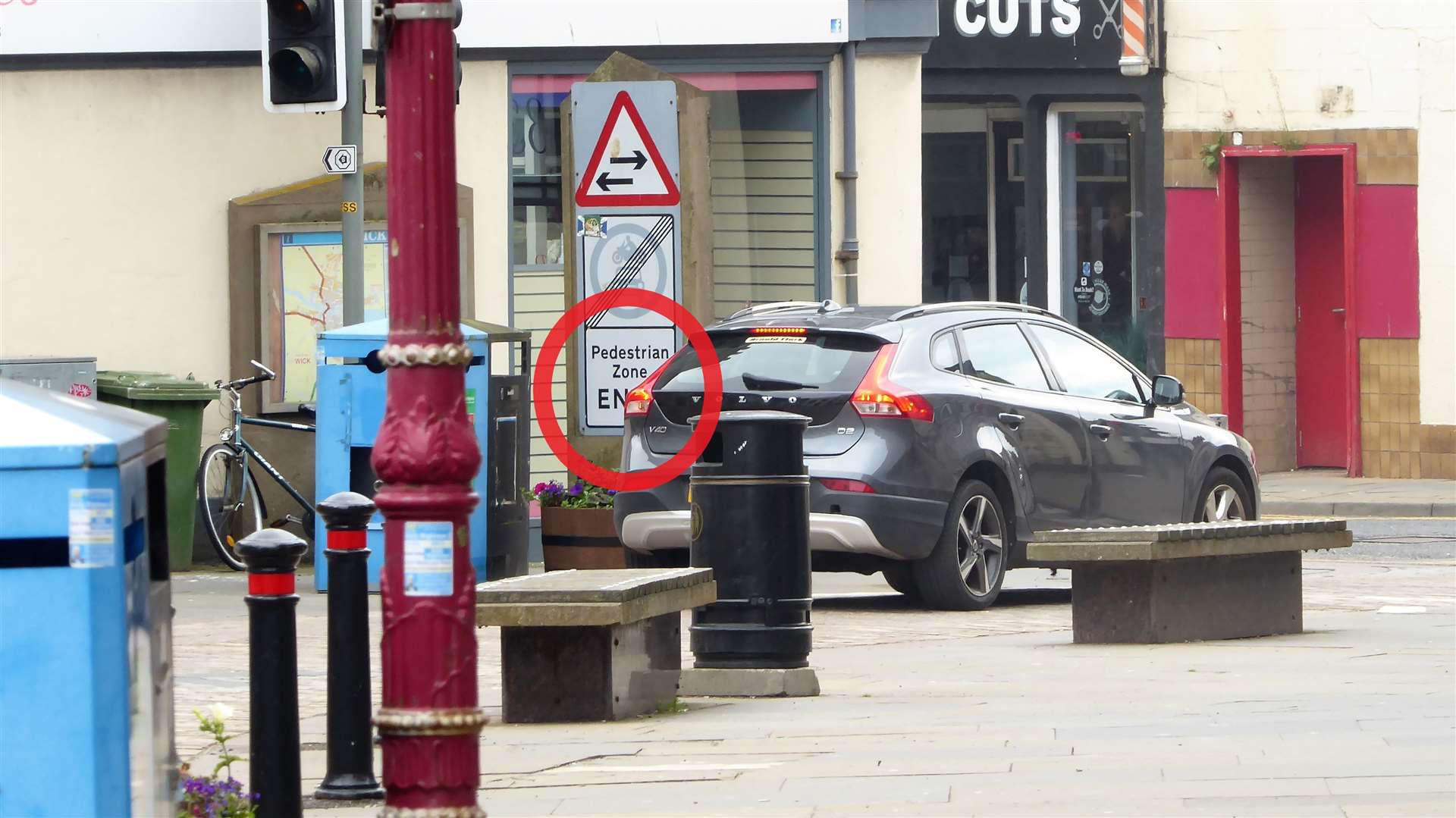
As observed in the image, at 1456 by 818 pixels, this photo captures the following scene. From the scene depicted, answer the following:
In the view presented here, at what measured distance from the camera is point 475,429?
41.5ft

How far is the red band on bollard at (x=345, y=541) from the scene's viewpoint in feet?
20.5

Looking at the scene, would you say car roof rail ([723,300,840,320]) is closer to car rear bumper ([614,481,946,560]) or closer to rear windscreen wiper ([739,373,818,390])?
rear windscreen wiper ([739,373,818,390])

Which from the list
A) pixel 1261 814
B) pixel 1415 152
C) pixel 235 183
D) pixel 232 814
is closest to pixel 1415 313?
pixel 1415 152

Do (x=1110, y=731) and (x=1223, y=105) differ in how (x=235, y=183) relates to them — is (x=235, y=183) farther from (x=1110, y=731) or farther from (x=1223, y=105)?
(x=1223, y=105)

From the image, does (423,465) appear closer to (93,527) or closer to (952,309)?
(93,527)

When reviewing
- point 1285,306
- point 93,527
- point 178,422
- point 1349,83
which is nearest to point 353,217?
point 178,422

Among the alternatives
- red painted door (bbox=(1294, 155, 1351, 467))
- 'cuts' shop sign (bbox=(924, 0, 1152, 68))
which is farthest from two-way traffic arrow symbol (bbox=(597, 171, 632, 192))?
red painted door (bbox=(1294, 155, 1351, 467))

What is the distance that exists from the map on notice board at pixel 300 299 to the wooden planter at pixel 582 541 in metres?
2.38

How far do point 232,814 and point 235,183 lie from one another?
10.5 meters

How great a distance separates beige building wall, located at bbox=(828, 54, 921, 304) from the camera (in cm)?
1598

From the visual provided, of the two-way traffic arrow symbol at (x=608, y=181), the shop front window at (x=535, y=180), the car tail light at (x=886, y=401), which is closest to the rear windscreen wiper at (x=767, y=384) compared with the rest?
the car tail light at (x=886, y=401)

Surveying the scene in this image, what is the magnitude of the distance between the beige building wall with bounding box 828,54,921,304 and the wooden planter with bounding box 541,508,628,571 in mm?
3347

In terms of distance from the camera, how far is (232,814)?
5.05 meters

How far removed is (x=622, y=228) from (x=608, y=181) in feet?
0.88
